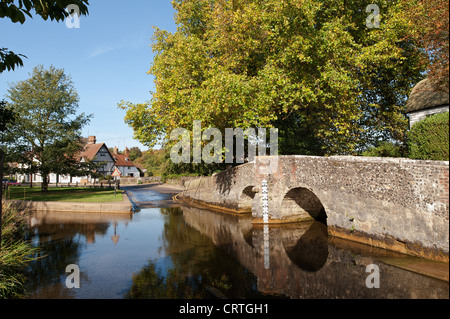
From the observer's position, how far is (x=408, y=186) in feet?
31.3

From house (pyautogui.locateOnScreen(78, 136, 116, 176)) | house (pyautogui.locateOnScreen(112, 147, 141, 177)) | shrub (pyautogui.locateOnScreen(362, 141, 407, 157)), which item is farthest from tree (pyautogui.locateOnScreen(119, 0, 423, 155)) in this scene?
house (pyautogui.locateOnScreen(112, 147, 141, 177))

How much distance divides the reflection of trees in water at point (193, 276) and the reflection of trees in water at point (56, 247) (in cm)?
224

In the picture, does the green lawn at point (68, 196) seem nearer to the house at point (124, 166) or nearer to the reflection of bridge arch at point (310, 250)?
the reflection of bridge arch at point (310, 250)

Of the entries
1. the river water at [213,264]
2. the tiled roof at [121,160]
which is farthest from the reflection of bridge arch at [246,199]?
the tiled roof at [121,160]

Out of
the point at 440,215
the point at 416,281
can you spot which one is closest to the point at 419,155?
the point at 440,215

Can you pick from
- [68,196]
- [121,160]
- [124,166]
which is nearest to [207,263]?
[68,196]

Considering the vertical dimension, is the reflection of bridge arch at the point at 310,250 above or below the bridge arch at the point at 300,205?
below

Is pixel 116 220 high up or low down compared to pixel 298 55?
down

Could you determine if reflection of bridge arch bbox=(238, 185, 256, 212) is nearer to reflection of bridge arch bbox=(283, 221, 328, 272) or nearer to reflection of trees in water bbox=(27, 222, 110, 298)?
reflection of bridge arch bbox=(283, 221, 328, 272)

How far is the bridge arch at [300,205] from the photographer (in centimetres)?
1633
